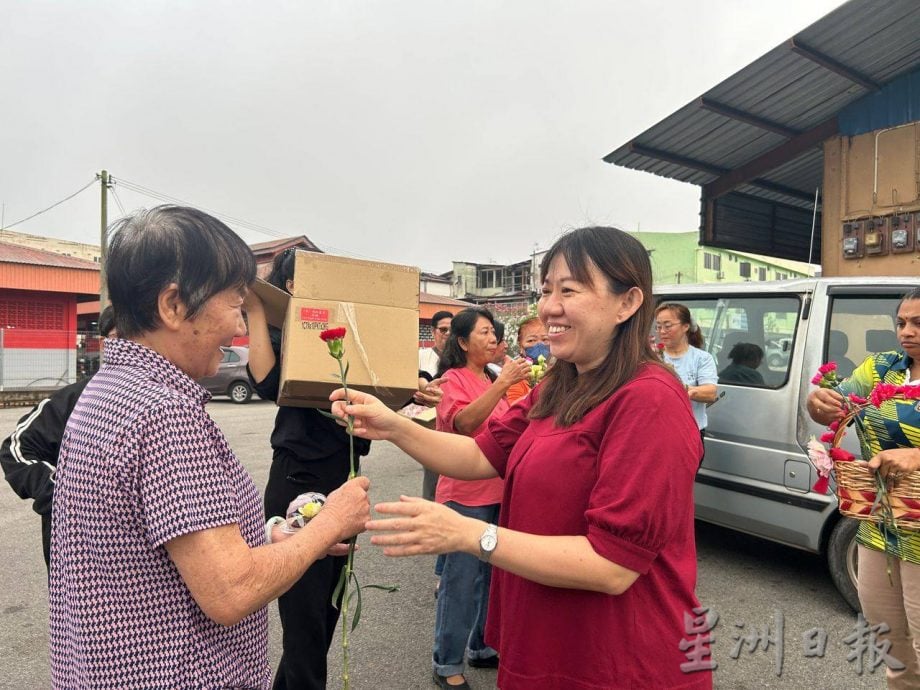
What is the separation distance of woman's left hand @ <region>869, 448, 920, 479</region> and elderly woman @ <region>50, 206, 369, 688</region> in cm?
203

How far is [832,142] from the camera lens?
24.6 ft

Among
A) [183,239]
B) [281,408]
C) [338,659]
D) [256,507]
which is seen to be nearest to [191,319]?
[183,239]

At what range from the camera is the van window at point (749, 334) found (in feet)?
12.4

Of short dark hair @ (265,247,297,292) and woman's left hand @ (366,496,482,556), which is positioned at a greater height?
short dark hair @ (265,247,297,292)

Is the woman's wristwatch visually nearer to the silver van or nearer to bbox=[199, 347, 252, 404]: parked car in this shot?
the silver van

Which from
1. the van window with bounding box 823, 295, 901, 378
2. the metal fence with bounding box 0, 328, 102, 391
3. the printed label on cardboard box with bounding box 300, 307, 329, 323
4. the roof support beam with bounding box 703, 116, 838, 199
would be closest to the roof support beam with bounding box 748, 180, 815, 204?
the roof support beam with bounding box 703, 116, 838, 199

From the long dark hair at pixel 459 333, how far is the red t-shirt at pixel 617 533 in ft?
5.89

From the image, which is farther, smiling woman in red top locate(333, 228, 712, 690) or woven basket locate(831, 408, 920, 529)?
woven basket locate(831, 408, 920, 529)

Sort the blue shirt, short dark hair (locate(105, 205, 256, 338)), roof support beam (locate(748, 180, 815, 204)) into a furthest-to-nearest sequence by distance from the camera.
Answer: roof support beam (locate(748, 180, 815, 204)), the blue shirt, short dark hair (locate(105, 205, 256, 338))

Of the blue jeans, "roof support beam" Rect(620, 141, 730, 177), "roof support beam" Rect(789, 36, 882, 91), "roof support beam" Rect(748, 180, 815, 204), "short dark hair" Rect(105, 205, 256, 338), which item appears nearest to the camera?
"short dark hair" Rect(105, 205, 256, 338)

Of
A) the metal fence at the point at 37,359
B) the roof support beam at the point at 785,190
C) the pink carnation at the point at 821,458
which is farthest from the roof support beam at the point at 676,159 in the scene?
the metal fence at the point at 37,359

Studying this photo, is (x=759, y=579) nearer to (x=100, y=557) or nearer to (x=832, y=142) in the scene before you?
(x=100, y=557)

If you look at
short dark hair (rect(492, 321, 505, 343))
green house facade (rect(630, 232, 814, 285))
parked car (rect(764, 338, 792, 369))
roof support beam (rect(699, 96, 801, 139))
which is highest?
green house facade (rect(630, 232, 814, 285))

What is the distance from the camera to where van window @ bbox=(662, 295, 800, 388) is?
12.4ft
